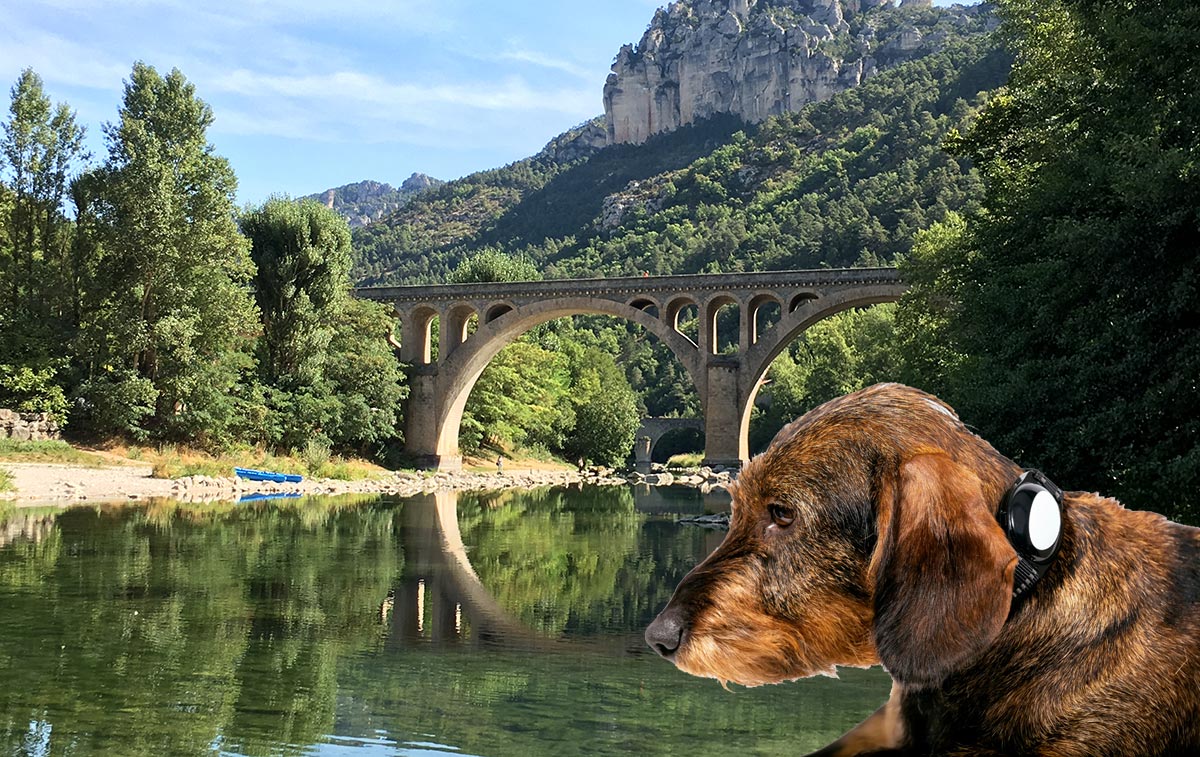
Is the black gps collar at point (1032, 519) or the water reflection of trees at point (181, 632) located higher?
the black gps collar at point (1032, 519)

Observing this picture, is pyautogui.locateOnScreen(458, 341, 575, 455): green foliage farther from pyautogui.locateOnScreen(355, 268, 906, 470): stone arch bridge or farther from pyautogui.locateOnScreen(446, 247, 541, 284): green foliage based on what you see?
pyautogui.locateOnScreen(446, 247, 541, 284): green foliage

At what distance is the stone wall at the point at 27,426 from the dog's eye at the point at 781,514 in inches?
1120

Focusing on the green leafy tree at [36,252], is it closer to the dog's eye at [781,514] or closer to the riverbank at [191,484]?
the riverbank at [191,484]

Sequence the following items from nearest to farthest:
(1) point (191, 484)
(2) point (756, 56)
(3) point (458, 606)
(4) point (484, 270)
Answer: (3) point (458, 606) → (1) point (191, 484) → (4) point (484, 270) → (2) point (756, 56)

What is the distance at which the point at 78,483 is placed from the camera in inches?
895

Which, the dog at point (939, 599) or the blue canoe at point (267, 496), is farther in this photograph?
the blue canoe at point (267, 496)

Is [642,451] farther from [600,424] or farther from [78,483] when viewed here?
[78,483]

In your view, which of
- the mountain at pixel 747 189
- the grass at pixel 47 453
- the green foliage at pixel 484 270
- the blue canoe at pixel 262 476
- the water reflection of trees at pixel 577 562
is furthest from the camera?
the mountain at pixel 747 189

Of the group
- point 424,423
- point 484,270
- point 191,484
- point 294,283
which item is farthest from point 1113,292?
point 484,270

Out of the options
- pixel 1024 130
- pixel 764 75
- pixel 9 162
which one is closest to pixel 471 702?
pixel 1024 130

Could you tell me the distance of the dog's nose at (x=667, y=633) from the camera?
0.88 m

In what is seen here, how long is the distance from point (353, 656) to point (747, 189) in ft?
291

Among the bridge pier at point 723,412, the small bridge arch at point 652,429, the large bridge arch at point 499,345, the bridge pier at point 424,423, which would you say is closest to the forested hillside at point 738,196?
the small bridge arch at point 652,429

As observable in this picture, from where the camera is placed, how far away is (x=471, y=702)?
6410 millimetres
